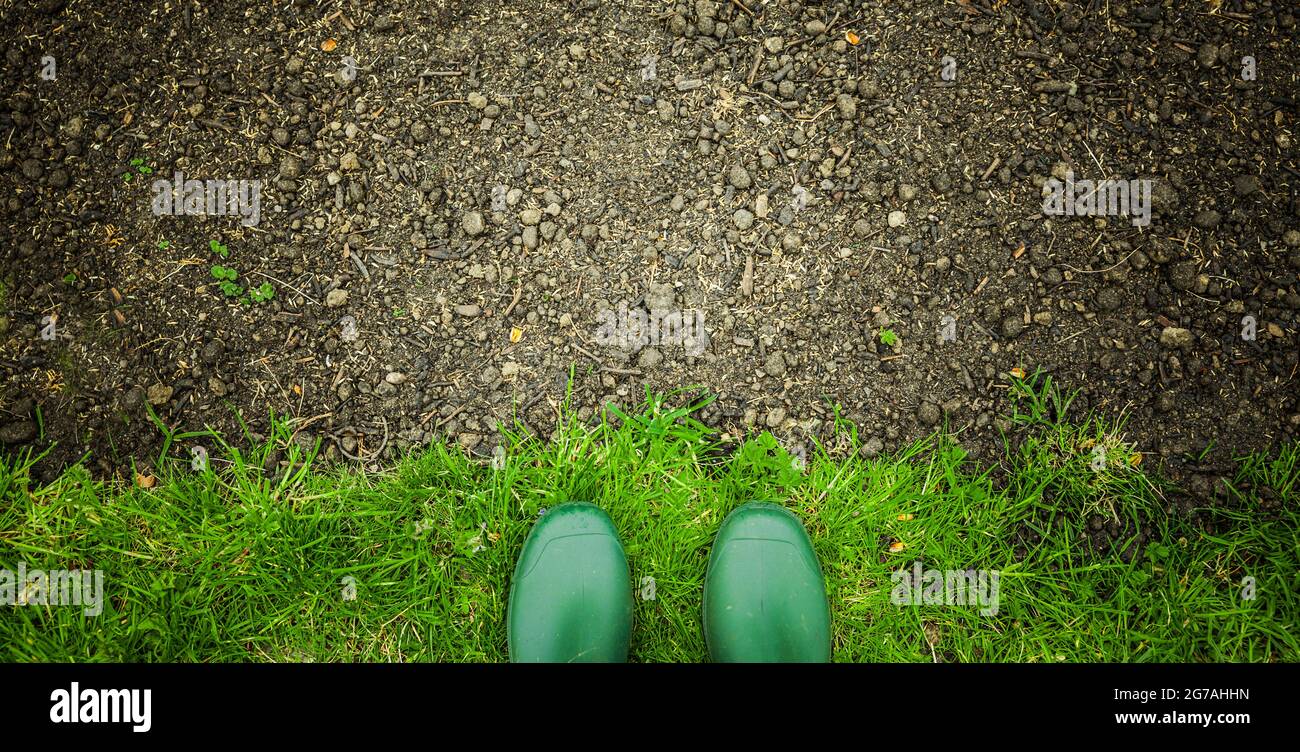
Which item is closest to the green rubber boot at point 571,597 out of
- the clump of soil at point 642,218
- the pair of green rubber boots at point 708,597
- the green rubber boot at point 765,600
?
the pair of green rubber boots at point 708,597

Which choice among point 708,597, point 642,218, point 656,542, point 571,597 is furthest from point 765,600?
point 642,218

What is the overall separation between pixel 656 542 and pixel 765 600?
0.42 metres

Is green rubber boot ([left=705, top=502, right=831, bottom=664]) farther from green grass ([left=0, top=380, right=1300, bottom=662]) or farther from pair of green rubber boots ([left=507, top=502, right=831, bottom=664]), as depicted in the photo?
green grass ([left=0, top=380, right=1300, bottom=662])

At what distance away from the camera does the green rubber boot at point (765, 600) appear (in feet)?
7.29

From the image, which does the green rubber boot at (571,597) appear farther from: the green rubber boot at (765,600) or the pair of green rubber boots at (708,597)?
the green rubber boot at (765,600)

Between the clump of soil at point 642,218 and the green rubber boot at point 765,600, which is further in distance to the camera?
the clump of soil at point 642,218

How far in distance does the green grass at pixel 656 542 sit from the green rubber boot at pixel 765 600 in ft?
0.35

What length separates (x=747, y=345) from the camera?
2387 mm

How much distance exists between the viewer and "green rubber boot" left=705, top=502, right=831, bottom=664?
2.22 meters

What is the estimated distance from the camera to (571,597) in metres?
2.25

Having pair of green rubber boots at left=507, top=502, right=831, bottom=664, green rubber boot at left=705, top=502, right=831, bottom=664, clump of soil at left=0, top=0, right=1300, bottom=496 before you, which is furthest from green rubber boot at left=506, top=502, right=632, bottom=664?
clump of soil at left=0, top=0, right=1300, bottom=496

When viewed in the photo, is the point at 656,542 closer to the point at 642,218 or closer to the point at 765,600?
the point at 765,600
